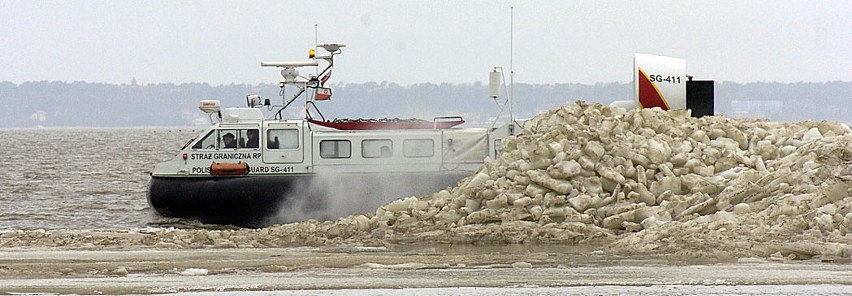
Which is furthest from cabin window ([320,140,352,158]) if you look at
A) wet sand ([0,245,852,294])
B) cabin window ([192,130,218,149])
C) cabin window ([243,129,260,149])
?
wet sand ([0,245,852,294])

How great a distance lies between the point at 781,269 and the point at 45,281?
20.6 ft

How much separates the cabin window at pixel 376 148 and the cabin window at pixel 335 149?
228 millimetres

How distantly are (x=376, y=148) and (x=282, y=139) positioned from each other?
1.44 metres

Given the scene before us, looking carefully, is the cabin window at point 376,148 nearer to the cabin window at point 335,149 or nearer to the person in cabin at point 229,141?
the cabin window at point 335,149

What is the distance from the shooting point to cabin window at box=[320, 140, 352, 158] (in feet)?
68.6

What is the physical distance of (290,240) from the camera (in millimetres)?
15648

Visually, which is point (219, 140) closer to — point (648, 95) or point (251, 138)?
point (251, 138)

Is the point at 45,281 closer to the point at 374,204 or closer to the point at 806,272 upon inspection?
the point at 806,272

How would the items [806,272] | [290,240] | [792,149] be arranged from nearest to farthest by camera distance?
1. [806,272]
2. [290,240]
3. [792,149]

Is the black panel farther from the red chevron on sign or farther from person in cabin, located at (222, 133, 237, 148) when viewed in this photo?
person in cabin, located at (222, 133, 237, 148)

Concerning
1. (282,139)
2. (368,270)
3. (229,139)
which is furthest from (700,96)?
(368,270)

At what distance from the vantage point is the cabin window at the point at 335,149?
20.9m

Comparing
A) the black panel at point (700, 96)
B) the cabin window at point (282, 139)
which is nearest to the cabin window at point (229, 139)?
the cabin window at point (282, 139)

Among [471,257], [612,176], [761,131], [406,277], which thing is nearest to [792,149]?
[761,131]
